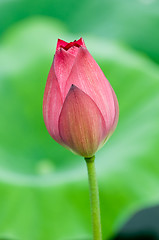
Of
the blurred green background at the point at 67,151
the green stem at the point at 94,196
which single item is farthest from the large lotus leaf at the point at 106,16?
the green stem at the point at 94,196

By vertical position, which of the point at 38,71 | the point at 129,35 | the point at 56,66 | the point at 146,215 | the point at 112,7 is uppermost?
the point at 112,7

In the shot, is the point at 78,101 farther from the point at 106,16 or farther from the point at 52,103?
the point at 106,16

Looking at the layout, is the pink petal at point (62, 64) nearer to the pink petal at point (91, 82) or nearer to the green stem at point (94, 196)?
the pink petal at point (91, 82)

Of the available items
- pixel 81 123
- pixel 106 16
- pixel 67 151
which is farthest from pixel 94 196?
pixel 106 16

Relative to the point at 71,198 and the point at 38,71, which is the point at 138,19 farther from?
the point at 71,198

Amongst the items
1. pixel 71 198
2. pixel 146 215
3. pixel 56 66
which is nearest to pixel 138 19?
pixel 146 215

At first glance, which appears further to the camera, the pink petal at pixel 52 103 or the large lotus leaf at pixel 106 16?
the large lotus leaf at pixel 106 16
